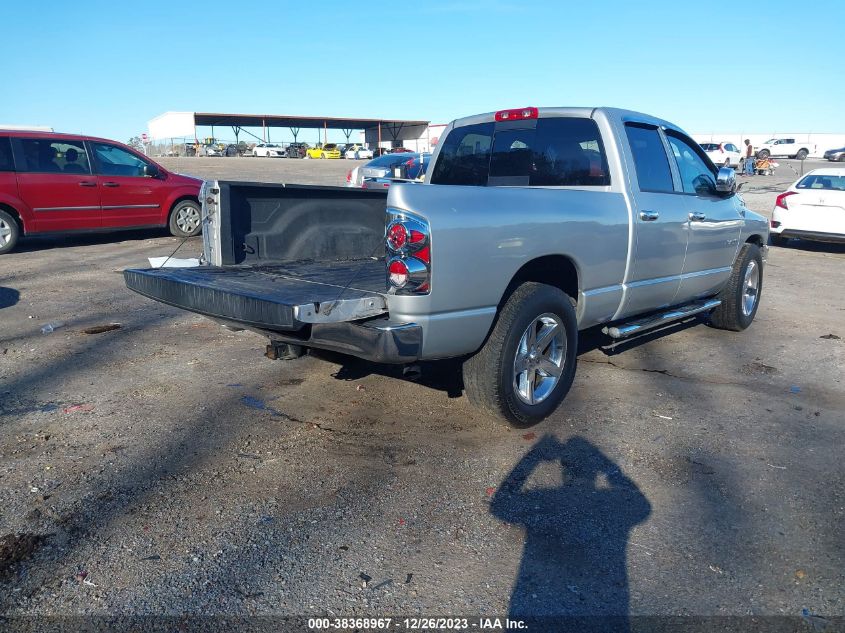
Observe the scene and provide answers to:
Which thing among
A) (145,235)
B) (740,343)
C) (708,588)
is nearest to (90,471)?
(708,588)

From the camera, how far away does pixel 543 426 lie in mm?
4484

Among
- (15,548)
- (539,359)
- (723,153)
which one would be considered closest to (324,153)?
(723,153)

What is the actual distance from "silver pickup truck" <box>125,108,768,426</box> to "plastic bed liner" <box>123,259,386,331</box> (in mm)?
12

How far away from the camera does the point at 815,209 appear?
12.9 metres

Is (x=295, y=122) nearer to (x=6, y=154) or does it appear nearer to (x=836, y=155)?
(x=836, y=155)

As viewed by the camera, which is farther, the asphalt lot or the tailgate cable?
the tailgate cable

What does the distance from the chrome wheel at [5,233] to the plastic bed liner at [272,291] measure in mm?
7878

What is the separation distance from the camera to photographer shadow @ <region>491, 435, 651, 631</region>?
2.69m

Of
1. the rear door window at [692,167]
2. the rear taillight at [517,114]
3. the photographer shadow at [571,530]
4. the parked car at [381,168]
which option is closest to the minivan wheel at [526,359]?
the photographer shadow at [571,530]

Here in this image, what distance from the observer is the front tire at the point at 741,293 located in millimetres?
6855

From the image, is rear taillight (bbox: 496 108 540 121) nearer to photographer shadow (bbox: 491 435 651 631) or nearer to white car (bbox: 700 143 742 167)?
photographer shadow (bbox: 491 435 651 631)

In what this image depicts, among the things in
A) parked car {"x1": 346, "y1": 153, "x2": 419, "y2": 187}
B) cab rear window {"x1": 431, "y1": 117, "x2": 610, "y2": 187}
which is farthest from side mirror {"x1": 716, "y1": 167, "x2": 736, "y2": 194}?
parked car {"x1": 346, "y1": 153, "x2": 419, "y2": 187}

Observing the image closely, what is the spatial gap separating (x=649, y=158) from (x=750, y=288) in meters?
2.67

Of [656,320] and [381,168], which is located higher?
[381,168]
